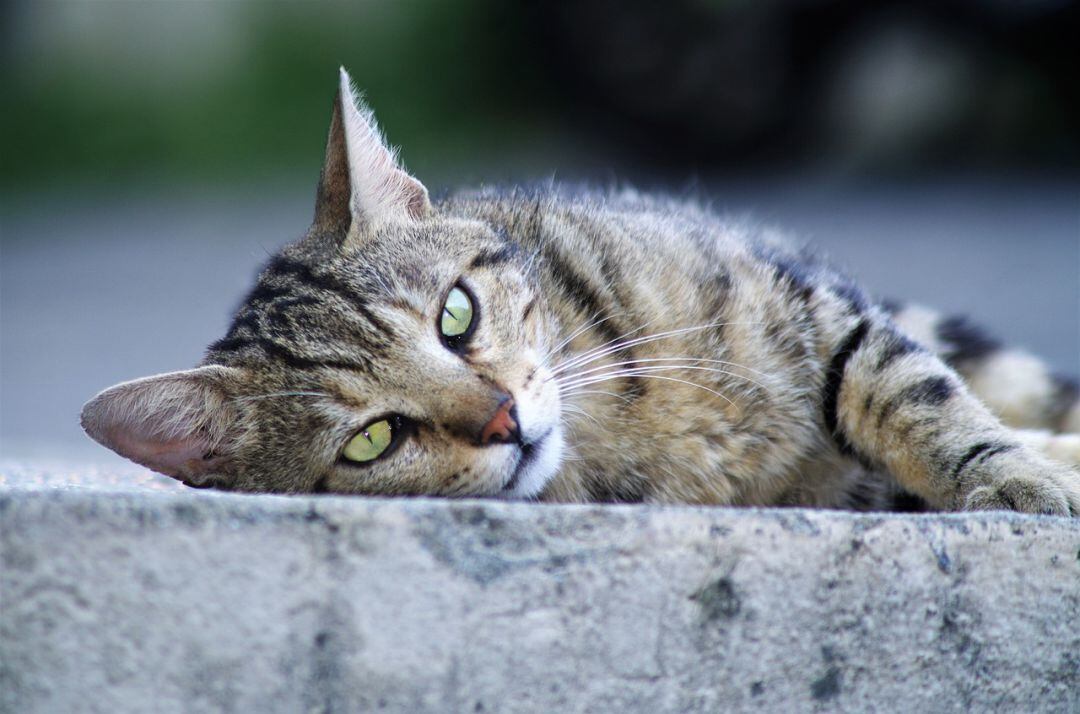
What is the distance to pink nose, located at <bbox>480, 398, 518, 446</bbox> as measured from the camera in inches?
75.2

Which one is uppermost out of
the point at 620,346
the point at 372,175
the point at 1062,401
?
the point at 1062,401

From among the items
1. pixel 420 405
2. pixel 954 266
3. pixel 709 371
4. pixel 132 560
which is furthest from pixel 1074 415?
pixel 954 266

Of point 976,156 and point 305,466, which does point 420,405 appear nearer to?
point 305,466

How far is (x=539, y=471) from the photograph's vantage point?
2.00 metres

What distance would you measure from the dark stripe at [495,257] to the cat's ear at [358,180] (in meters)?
0.23

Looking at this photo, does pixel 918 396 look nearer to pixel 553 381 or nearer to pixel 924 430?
pixel 924 430

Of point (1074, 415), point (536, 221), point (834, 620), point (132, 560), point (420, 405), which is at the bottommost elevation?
point (132, 560)

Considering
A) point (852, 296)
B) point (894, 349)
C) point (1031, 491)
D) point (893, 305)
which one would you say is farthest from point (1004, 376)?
point (1031, 491)

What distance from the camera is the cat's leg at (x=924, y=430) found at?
2.01 m

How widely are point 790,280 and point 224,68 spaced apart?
9346mm

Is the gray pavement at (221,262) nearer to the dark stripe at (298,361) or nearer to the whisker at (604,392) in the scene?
the dark stripe at (298,361)

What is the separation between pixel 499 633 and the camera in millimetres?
1482

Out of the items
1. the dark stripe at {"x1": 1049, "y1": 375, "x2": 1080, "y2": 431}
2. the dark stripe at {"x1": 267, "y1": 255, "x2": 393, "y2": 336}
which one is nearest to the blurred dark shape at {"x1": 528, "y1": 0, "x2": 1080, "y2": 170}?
the dark stripe at {"x1": 1049, "y1": 375, "x2": 1080, "y2": 431}

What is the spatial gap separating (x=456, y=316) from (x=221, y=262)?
6404 mm
